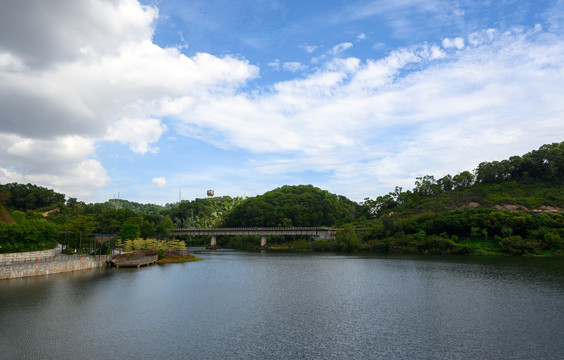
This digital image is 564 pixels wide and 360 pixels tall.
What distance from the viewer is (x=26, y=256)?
1869 inches

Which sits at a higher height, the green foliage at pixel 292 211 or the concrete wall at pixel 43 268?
the green foliage at pixel 292 211

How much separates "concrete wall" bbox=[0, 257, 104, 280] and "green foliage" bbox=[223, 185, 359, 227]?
265 ft

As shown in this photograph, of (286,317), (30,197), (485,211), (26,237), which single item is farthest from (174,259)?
(30,197)

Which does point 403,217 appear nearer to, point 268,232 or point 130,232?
point 268,232

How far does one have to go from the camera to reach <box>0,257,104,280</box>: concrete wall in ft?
131

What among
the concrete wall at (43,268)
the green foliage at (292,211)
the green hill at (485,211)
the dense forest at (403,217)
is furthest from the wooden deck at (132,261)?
the green foliage at (292,211)

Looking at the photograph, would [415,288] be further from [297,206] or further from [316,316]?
[297,206]

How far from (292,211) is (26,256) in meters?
96.0

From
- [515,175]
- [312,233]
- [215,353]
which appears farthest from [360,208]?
[215,353]

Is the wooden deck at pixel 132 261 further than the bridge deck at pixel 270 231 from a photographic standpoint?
No

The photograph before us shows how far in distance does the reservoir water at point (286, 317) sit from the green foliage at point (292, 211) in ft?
295

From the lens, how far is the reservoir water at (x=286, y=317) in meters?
19.7

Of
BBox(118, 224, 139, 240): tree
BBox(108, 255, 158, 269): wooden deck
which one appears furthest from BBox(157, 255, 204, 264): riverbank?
BBox(118, 224, 139, 240): tree

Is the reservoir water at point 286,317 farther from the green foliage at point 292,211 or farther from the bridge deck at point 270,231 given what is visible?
the green foliage at point 292,211
